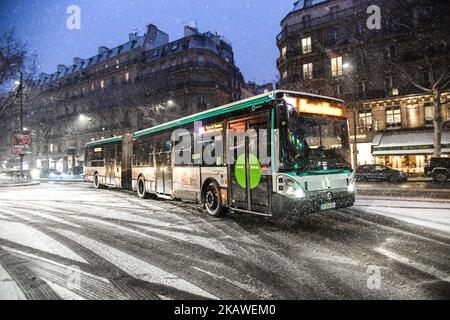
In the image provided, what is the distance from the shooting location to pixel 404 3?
2122 centimetres

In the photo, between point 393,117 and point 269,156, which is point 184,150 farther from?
point 393,117

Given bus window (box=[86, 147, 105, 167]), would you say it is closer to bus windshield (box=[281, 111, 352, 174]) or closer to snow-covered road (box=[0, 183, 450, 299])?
snow-covered road (box=[0, 183, 450, 299])

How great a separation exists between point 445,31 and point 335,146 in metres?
20.5

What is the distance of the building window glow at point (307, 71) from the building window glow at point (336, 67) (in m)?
2.28

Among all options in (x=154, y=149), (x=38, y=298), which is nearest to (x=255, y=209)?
(x=38, y=298)

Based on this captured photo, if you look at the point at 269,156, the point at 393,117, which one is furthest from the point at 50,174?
the point at 393,117

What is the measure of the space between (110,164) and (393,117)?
25805 millimetres

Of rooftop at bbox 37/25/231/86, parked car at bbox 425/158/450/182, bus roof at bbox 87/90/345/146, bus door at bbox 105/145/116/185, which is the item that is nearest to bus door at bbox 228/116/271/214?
bus roof at bbox 87/90/345/146

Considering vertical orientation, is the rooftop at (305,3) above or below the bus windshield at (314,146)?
above

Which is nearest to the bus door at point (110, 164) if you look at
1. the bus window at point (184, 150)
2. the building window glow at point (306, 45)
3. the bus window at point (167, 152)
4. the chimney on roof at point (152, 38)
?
the bus window at point (167, 152)

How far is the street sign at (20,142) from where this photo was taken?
2567 centimetres

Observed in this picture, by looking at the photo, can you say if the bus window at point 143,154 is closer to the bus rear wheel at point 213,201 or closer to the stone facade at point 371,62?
the bus rear wheel at point 213,201

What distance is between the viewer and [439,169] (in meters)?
19.8
